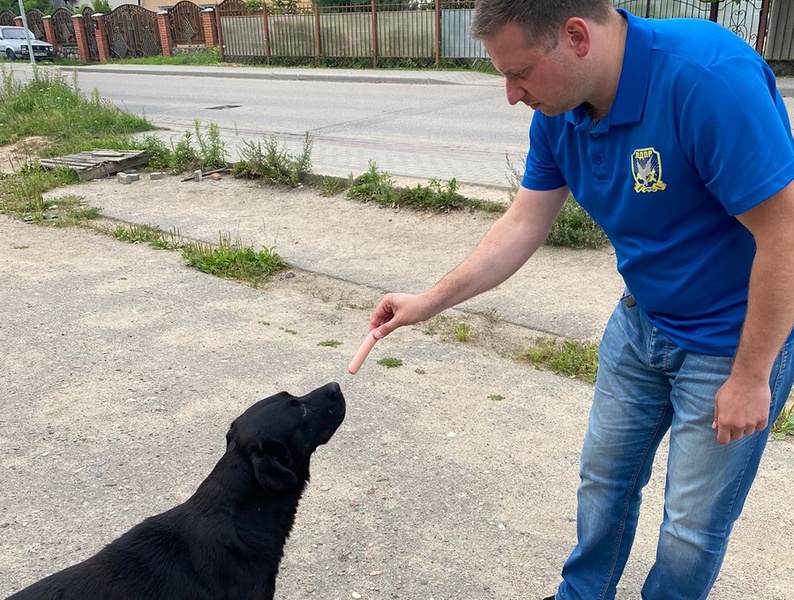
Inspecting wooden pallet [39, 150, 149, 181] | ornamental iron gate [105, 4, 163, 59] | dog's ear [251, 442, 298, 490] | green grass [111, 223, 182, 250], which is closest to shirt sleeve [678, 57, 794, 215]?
dog's ear [251, 442, 298, 490]

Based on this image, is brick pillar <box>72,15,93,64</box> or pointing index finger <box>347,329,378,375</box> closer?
pointing index finger <box>347,329,378,375</box>

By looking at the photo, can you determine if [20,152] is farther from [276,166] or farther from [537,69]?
[537,69]

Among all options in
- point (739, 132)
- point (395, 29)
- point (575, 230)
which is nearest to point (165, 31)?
point (395, 29)

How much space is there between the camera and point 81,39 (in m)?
38.0

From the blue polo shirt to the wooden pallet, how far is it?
8.56 metres

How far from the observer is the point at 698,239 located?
184 cm

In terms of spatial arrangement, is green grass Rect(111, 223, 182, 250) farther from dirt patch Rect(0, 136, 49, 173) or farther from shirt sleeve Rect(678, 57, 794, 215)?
shirt sleeve Rect(678, 57, 794, 215)

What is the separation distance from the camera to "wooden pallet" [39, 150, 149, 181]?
30.8ft

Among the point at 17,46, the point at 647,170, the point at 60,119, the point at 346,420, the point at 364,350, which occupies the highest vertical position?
the point at 647,170

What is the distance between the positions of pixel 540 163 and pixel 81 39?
4145 centimetres

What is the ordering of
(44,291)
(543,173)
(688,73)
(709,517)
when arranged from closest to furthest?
(688,73)
(709,517)
(543,173)
(44,291)

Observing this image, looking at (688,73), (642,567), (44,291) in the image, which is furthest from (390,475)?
(44,291)

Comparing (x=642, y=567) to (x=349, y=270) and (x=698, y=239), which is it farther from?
(x=349, y=270)

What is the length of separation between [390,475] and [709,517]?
5.54 feet
